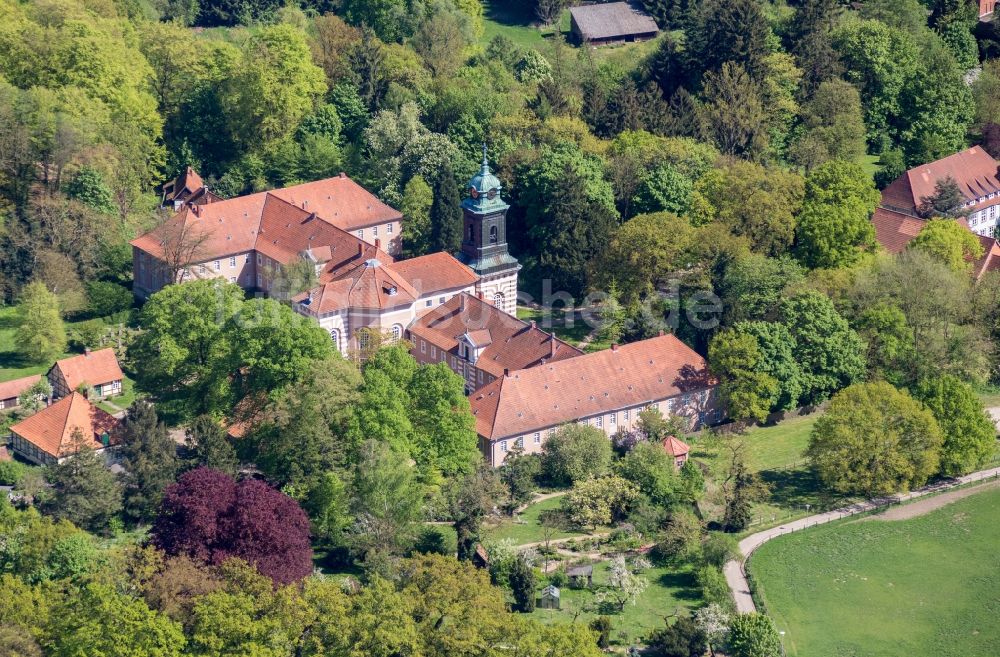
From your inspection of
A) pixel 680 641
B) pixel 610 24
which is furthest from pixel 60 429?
→ pixel 610 24

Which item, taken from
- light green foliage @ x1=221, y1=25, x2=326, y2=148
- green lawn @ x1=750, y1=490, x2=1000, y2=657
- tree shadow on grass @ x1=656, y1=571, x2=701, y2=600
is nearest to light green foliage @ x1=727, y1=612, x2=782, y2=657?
green lawn @ x1=750, y1=490, x2=1000, y2=657

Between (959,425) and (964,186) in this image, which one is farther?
(964,186)

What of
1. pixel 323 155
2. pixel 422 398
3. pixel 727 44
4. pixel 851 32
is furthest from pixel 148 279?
pixel 851 32

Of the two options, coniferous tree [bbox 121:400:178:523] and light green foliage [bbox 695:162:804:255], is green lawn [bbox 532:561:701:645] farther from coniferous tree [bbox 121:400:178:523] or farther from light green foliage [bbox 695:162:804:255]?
light green foliage [bbox 695:162:804:255]

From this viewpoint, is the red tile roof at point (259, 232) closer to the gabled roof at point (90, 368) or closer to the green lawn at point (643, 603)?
the gabled roof at point (90, 368)

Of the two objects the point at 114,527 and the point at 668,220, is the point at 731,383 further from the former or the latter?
the point at 114,527

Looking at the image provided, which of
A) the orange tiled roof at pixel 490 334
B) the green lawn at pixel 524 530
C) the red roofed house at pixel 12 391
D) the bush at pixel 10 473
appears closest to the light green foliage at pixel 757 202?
the orange tiled roof at pixel 490 334

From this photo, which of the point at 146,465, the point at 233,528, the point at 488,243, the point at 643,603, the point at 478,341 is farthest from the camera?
the point at 488,243

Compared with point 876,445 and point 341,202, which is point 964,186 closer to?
point 876,445
